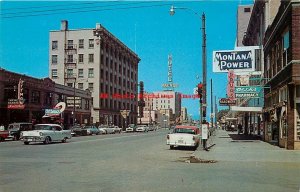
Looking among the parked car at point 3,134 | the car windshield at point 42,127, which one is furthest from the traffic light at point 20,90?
the car windshield at point 42,127

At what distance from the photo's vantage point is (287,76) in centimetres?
2436

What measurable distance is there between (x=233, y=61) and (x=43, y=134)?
14714mm

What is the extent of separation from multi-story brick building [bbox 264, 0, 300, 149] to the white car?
16.2 metres

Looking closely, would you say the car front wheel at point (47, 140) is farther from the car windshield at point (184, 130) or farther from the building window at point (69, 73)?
the building window at point (69, 73)

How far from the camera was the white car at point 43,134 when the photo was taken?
30.4 m

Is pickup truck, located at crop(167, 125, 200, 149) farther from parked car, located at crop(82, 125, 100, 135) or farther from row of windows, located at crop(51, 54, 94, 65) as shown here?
row of windows, located at crop(51, 54, 94, 65)

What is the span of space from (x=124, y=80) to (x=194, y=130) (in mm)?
79680

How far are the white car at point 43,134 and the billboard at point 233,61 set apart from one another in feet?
42.5

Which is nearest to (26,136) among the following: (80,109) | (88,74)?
(80,109)

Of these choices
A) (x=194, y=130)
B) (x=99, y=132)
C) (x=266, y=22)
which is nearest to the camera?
(x=194, y=130)

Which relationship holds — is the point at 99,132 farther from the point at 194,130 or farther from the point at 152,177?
the point at 152,177

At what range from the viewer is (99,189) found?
10.2m

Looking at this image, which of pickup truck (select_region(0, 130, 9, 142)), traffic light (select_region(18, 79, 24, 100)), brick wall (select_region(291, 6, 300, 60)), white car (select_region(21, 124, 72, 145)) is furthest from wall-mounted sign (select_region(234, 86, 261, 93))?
traffic light (select_region(18, 79, 24, 100))

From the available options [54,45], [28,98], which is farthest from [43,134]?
[54,45]
